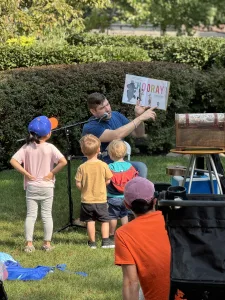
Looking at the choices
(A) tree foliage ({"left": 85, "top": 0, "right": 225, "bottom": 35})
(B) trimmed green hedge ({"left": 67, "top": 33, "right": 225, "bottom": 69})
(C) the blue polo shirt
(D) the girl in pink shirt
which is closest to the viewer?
(D) the girl in pink shirt

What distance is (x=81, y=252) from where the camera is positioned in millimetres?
8375

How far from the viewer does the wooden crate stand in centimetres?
871

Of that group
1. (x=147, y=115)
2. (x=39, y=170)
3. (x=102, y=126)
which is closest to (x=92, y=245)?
(x=39, y=170)

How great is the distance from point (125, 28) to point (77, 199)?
4815cm

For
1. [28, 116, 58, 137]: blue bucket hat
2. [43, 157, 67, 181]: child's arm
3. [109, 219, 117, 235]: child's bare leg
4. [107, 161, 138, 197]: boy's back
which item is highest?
[28, 116, 58, 137]: blue bucket hat

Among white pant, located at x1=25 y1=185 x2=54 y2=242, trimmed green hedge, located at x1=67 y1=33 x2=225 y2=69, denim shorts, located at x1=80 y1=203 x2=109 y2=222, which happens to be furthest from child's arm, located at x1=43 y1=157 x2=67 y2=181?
trimmed green hedge, located at x1=67 y1=33 x2=225 y2=69

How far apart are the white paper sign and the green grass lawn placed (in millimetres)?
1639

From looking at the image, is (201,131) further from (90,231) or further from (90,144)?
(90,231)

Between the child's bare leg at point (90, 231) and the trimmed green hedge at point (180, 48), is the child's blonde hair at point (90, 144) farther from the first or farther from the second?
the trimmed green hedge at point (180, 48)

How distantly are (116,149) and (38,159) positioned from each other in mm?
892

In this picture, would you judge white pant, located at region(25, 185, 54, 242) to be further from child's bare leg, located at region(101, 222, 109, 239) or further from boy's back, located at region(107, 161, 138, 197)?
boy's back, located at region(107, 161, 138, 197)

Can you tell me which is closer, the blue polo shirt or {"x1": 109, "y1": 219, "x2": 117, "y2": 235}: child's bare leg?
{"x1": 109, "y1": 219, "x2": 117, "y2": 235}: child's bare leg

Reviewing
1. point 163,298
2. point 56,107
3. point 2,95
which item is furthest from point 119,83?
point 163,298

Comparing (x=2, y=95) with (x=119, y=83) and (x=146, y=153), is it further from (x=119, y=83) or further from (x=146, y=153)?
(x=146, y=153)
